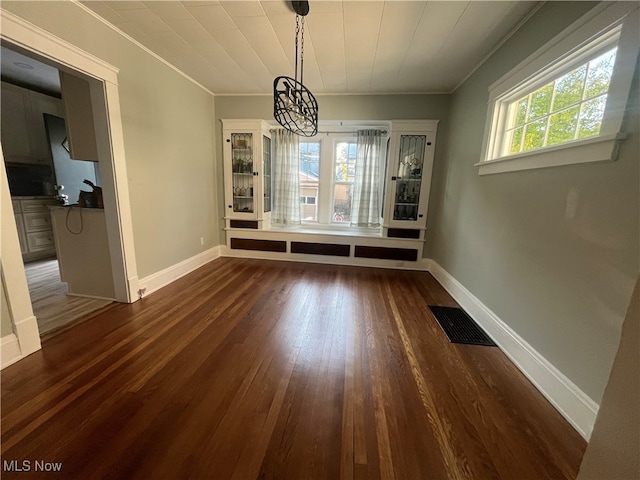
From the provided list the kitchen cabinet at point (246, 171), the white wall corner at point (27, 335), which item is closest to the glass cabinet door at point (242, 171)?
the kitchen cabinet at point (246, 171)

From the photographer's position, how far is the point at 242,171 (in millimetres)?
4031

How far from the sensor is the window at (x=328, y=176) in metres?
4.30

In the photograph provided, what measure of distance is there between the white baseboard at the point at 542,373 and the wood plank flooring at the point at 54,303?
3651mm

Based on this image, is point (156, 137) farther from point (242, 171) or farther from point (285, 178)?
point (285, 178)

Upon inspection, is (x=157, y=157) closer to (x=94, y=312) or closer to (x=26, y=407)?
(x=94, y=312)

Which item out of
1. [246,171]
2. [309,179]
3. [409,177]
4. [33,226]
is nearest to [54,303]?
[33,226]

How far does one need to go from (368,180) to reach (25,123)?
5.40 metres

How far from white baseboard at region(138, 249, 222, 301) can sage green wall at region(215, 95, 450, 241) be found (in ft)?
4.59

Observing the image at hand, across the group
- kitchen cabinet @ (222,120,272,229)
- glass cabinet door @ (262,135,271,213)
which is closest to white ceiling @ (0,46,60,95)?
kitchen cabinet @ (222,120,272,229)

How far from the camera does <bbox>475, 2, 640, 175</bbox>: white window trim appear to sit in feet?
3.96

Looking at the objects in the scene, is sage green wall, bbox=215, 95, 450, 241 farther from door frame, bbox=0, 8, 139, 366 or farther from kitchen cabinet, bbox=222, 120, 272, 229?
door frame, bbox=0, 8, 139, 366

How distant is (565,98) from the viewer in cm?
167

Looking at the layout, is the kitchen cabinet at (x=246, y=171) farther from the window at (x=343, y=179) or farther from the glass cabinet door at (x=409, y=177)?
the glass cabinet door at (x=409, y=177)

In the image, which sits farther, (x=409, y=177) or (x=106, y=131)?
(x=409, y=177)
